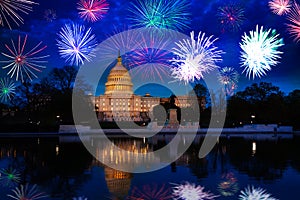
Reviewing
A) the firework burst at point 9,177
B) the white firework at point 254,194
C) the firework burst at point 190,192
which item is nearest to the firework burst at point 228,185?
the white firework at point 254,194

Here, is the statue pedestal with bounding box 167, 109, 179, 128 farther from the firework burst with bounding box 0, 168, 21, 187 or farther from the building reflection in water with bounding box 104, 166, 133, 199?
the firework burst with bounding box 0, 168, 21, 187

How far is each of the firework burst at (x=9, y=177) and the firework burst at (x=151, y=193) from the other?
4593 mm

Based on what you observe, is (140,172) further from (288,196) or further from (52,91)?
(52,91)

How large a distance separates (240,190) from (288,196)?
4.59ft

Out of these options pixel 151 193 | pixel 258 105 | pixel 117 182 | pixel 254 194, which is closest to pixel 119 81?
pixel 258 105

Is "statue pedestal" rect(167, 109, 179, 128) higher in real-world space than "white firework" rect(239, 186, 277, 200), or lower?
higher

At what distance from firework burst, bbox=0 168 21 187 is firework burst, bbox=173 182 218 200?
19.0 feet

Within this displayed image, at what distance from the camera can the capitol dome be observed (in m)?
113

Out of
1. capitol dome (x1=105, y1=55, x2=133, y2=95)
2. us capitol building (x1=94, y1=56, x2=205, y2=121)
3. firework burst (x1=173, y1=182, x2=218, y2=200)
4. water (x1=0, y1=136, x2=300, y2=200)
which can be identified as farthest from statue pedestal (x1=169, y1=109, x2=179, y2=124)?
capitol dome (x1=105, y1=55, x2=133, y2=95)

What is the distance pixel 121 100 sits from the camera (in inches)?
4845

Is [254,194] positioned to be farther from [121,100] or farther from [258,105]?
[121,100]

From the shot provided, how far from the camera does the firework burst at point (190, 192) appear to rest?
1019 cm

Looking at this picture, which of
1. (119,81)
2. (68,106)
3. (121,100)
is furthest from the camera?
(121,100)

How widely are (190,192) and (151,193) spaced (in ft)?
3.95
